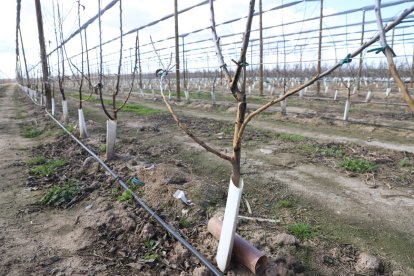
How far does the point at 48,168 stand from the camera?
5.38 meters

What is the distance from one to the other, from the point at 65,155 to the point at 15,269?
12.7 feet

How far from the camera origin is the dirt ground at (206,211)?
107 inches

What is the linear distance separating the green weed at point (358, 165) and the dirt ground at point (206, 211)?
0.34 feet

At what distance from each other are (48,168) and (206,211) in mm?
3296

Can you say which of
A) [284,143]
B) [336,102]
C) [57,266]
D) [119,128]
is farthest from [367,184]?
[336,102]

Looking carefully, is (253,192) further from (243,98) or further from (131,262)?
(243,98)

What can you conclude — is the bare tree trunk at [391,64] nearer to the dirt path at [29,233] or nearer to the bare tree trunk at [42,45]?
the dirt path at [29,233]

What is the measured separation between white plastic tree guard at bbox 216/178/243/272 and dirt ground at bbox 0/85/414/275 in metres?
0.13

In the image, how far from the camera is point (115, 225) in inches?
132

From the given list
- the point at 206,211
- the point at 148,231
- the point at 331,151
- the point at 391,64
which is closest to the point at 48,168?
the point at 148,231

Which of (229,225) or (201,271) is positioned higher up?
(229,225)

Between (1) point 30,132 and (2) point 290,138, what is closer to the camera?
(2) point 290,138

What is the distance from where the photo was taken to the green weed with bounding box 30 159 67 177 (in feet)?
17.1

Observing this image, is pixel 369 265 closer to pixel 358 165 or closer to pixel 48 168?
pixel 358 165
